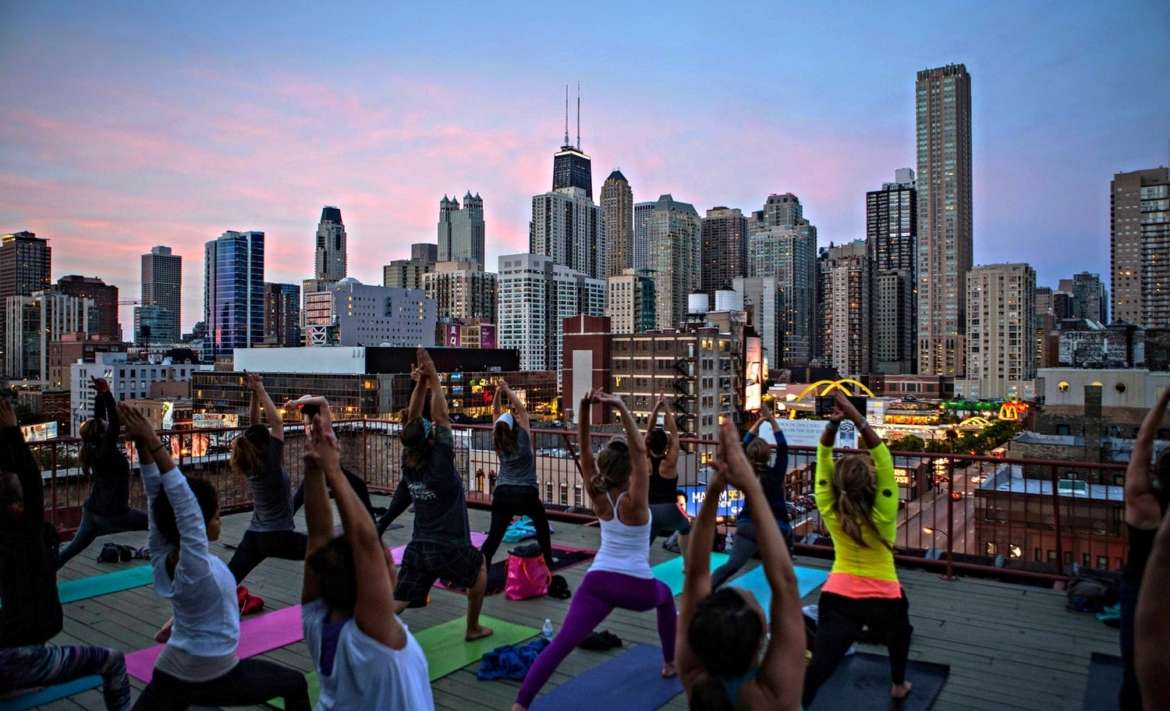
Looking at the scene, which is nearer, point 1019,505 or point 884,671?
point 884,671

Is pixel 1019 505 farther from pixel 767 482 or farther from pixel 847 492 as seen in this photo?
pixel 847 492

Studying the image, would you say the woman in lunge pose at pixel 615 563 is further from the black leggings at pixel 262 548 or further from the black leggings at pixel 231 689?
the black leggings at pixel 262 548

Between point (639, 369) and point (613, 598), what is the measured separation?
3225 inches

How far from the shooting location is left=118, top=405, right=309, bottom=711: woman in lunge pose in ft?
11.8

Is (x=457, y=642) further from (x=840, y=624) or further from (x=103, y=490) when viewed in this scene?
(x=103, y=490)

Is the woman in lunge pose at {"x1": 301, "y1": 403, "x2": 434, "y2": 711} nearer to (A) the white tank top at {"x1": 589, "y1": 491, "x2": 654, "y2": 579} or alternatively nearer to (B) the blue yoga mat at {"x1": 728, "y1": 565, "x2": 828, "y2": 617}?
(A) the white tank top at {"x1": 589, "y1": 491, "x2": 654, "y2": 579}

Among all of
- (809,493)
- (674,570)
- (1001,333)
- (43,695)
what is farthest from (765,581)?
(1001,333)

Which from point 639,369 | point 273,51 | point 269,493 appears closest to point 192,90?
point 273,51

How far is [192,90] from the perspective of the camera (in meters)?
39.7

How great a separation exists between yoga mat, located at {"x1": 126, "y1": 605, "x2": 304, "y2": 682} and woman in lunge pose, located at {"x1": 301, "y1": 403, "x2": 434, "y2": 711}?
3028mm

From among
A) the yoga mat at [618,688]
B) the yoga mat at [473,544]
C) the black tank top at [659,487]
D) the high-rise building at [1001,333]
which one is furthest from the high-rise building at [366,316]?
the yoga mat at [618,688]

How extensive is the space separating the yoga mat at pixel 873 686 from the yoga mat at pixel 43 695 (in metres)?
4.82

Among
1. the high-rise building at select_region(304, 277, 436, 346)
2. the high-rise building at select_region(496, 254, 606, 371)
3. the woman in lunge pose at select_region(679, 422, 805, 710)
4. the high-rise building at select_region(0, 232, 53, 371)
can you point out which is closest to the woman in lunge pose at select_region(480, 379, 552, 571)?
the woman in lunge pose at select_region(679, 422, 805, 710)

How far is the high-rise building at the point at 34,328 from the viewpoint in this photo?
5827 inches
